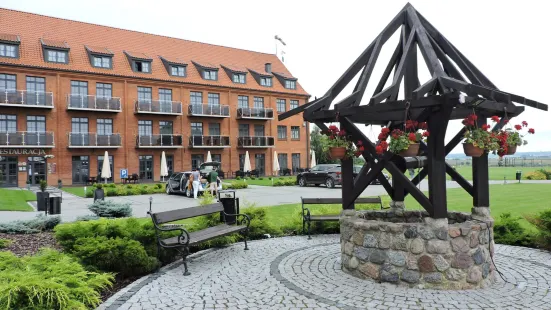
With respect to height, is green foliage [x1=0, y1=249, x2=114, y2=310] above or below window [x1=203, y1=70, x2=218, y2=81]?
below

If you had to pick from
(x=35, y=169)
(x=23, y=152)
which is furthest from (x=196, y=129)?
(x=23, y=152)

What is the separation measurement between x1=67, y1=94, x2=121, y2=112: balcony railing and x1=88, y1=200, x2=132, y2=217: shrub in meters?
22.8

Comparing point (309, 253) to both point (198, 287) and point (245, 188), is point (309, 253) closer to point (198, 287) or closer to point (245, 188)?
point (198, 287)

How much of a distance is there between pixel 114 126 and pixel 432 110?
31.6m

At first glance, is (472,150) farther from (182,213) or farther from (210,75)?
(210,75)

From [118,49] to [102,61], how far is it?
3335mm

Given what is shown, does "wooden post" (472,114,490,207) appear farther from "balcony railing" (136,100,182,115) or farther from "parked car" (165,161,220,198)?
"balcony railing" (136,100,182,115)

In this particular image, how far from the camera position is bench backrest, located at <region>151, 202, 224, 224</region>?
674cm

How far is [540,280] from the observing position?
5.66 meters

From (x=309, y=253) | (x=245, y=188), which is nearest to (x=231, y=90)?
(x=245, y=188)

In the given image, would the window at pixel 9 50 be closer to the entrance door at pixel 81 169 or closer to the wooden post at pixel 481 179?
the entrance door at pixel 81 169

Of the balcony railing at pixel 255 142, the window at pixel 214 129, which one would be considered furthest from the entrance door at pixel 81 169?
the balcony railing at pixel 255 142

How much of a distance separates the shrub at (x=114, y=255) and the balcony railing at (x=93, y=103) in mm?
27742

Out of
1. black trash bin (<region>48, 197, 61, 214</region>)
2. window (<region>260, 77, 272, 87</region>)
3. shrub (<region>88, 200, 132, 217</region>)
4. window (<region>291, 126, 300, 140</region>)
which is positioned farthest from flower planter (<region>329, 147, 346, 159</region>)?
window (<region>291, 126, 300, 140</region>)
